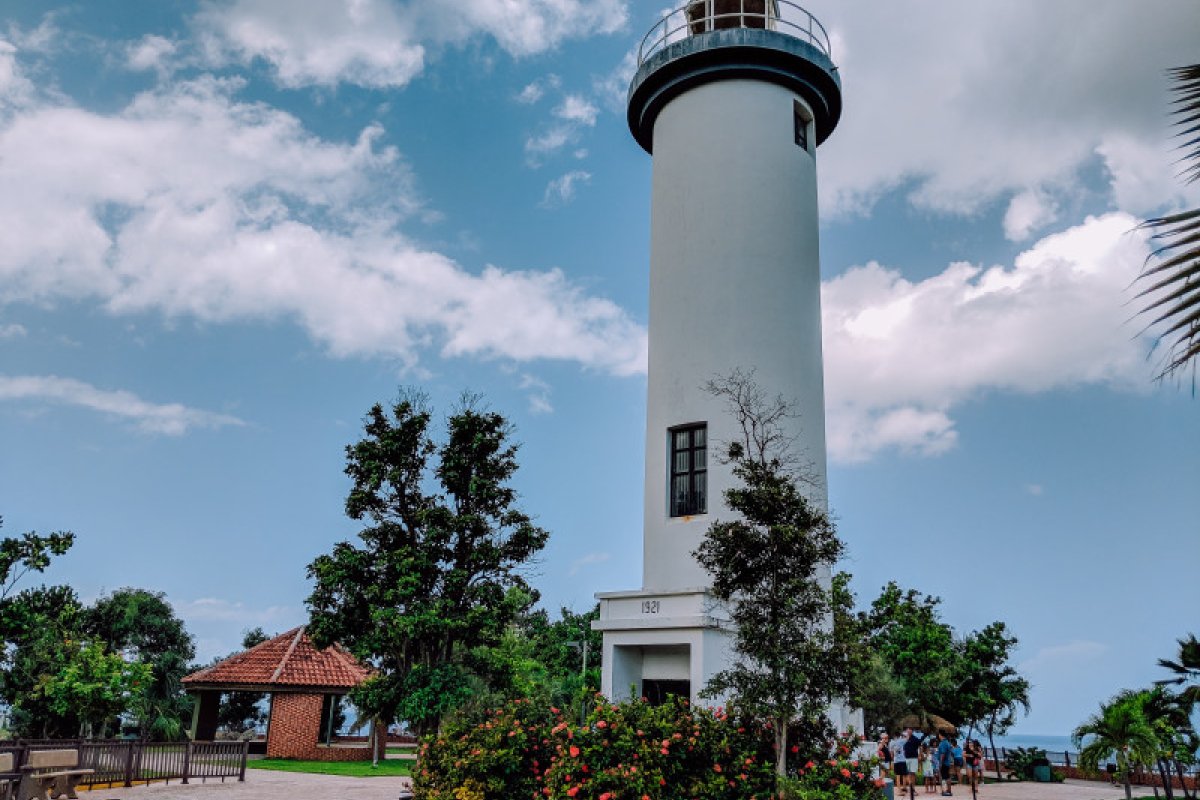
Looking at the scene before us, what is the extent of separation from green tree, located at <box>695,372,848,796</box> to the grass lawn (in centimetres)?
1672

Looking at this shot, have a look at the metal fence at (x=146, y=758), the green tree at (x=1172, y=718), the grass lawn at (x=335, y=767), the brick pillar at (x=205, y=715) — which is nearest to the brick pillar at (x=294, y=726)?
the grass lawn at (x=335, y=767)

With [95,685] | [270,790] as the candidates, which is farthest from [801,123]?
[95,685]

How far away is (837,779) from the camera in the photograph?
37.0 ft

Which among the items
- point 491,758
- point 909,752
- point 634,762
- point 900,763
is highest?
point 634,762

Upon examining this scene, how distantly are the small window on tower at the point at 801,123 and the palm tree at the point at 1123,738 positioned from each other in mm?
14316

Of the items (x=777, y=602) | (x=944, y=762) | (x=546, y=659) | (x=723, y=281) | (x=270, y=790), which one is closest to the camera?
(x=777, y=602)

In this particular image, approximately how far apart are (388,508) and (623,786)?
13356mm

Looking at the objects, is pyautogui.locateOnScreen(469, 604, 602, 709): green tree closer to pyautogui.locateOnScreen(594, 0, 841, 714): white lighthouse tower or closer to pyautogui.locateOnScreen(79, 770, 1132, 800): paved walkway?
pyautogui.locateOnScreen(79, 770, 1132, 800): paved walkway

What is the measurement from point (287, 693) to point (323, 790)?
1111 cm

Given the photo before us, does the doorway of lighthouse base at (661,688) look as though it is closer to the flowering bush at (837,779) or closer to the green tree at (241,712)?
the flowering bush at (837,779)

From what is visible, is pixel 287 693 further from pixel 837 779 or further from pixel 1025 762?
pixel 1025 762

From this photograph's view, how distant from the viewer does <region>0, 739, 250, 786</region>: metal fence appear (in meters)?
18.6

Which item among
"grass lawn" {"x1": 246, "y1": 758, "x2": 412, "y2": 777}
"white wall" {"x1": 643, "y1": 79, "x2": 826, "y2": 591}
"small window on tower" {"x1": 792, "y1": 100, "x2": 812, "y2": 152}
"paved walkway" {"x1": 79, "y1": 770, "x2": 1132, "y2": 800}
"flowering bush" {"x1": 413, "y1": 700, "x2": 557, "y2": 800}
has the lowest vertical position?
"grass lawn" {"x1": 246, "y1": 758, "x2": 412, "y2": 777}

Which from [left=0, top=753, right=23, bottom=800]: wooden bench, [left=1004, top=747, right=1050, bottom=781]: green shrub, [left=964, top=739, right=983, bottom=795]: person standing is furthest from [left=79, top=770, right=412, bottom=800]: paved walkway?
[left=1004, top=747, right=1050, bottom=781]: green shrub
